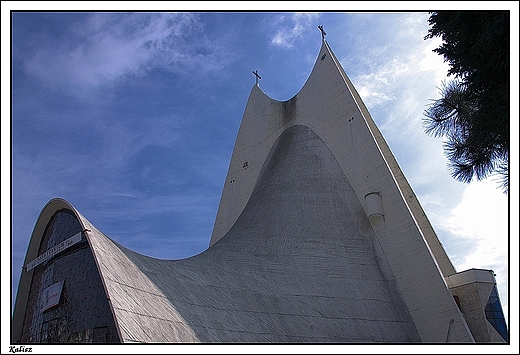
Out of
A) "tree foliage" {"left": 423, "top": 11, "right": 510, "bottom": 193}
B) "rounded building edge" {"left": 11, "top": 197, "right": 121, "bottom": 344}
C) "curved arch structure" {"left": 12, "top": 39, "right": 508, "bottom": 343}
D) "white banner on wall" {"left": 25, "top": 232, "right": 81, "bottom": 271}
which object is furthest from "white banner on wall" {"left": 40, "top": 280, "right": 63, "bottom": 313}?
"tree foliage" {"left": 423, "top": 11, "right": 510, "bottom": 193}

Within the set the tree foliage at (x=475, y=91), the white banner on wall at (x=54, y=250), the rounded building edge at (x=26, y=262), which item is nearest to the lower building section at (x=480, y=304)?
the tree foliage at (x=475, y=91)

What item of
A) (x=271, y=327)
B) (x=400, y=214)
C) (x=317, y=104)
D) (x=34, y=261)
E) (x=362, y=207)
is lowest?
(x=271, y=327)

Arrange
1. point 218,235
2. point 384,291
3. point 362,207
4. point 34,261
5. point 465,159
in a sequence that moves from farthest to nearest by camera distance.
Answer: point 218,235, point 362,207, point 384,291, point 34,261, point 465,159

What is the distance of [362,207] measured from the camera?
13297 millimetres

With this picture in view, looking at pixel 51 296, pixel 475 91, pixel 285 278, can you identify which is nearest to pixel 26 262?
pixel 51 296

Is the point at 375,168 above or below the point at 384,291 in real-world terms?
above

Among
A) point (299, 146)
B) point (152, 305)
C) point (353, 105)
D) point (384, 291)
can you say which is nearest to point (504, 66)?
point (152, 305)

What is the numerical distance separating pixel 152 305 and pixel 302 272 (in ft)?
14.9

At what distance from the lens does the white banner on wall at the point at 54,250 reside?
294 inches

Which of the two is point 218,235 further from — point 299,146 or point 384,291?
point 384,291

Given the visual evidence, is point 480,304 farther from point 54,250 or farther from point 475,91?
point 54,250

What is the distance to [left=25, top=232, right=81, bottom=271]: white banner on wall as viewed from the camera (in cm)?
748

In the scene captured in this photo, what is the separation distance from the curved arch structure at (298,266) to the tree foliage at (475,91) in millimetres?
4582

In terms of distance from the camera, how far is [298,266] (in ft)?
34.1
